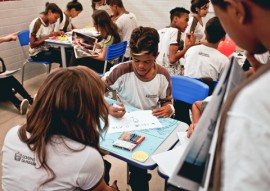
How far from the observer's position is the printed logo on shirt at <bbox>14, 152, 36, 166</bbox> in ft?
3.64

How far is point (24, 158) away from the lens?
3.69ft

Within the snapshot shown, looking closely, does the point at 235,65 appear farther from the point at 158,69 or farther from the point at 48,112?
the point at 158,69

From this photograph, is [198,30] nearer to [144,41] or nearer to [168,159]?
[144,41]

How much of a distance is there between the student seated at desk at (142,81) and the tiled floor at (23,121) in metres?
0.44

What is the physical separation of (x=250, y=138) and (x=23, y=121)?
3491 millimetres

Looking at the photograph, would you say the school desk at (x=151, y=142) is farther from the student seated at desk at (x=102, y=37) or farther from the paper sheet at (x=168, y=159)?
the student seated at desk at (x=102, y=37)

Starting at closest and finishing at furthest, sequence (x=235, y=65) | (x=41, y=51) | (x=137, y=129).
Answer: (x=235, y=65) < (x=137, y=129) < (x=41, y=51)

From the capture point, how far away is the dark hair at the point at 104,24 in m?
3.70

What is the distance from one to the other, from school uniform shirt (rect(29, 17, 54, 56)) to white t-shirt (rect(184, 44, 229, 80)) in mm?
2516

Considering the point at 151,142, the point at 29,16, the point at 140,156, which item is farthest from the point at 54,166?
the point at 29,16

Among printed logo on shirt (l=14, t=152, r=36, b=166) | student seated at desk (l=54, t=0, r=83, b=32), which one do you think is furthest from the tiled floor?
printed logo on shirt (l=14, t=152, r=36, b=166)

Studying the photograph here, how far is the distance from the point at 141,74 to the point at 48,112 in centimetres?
106

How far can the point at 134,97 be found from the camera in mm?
2188

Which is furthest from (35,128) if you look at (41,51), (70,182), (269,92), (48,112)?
(41,51)
